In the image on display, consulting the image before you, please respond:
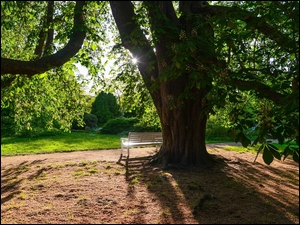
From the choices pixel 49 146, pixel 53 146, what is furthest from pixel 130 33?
pixel 49 146

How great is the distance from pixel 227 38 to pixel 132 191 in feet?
10.2

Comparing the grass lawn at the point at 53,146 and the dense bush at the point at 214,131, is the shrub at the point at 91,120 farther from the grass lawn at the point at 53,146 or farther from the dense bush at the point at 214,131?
the dense bush at the point at 214,131

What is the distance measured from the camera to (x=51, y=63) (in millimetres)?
5602

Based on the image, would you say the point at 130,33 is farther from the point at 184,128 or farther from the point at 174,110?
the point at 184,128

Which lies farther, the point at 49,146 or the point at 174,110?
the point at 49,146

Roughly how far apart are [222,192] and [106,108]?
21570 millimetres

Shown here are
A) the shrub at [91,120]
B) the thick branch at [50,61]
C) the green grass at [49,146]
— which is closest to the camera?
the thick branch at [50,61]

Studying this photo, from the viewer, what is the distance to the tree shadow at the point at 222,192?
3623 mm

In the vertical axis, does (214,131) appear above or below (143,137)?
above

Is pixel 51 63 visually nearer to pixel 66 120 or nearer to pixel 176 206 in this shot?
pixel 176 206

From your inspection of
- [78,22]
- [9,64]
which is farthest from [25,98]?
[9,64]

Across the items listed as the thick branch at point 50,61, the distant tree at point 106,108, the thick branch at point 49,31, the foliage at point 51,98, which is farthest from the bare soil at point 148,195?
the distant tree at point 106,108

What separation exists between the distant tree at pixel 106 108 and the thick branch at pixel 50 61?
59.2 ft

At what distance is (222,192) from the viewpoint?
462cm
